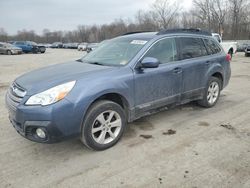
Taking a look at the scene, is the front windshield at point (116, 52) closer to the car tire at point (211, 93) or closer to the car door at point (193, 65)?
the car door at point (193, 65)

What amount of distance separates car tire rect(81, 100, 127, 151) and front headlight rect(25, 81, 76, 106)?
0.44m

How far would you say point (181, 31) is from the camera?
4641 millimetres

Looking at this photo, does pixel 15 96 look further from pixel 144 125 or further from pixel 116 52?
pixel 144 125

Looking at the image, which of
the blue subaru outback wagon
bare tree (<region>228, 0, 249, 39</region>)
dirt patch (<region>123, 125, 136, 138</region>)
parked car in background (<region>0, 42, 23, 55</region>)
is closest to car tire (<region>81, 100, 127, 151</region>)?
the blue subaru outback wagon

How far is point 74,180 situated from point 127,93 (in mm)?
1448

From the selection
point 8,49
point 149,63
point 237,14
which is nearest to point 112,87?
point 149,63

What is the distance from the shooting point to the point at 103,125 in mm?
3453

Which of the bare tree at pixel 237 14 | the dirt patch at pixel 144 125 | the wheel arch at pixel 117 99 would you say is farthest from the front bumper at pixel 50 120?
the bare tree at pixel 237 14

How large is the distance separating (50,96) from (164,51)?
218 centimetres

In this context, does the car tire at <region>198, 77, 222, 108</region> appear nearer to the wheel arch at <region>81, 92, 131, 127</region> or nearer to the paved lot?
the paved lot

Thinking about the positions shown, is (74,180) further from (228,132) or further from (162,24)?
(162,24)

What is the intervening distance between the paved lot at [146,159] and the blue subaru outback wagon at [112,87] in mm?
365

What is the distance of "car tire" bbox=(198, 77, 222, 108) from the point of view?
202 inches

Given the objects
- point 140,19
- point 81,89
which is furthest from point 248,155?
point 140,19
